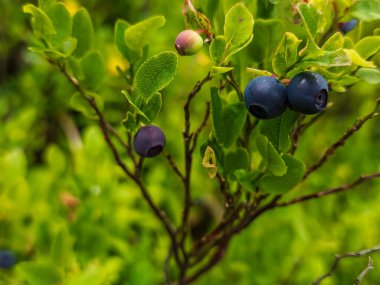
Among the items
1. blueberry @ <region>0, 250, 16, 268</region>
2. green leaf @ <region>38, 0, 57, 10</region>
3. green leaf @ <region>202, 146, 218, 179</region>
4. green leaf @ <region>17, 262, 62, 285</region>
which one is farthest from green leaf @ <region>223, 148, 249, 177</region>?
blueberry @ <region>0, 250, 16, 268</region>

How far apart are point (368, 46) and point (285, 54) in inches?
7.4

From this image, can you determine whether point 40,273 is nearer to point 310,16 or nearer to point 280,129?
point 280,129

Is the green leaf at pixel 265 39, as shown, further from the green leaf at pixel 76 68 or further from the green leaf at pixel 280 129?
the green leaf at pixel 76 68

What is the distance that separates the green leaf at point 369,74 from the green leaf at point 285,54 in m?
0.18

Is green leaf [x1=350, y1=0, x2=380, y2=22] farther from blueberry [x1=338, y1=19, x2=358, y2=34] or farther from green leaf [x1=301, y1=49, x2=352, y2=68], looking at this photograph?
green leaf [x1=301, y1=49, x2=352, y2=68]

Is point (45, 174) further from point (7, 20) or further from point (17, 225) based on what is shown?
point (7, 20)

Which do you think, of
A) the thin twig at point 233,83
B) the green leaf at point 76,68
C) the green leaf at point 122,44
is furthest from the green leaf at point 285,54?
the green leaf at point 76,68

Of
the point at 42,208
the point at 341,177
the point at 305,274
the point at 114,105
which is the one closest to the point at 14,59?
the point at 114,105

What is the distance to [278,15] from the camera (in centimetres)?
100

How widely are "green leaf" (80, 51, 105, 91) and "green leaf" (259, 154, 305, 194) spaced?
15.7 inches

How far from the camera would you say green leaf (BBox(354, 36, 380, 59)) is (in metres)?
0.88

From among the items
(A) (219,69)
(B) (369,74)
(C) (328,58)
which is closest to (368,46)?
(B) (369,74)

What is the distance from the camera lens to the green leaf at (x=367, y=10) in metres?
0.92

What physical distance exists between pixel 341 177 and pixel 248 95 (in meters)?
1.35
